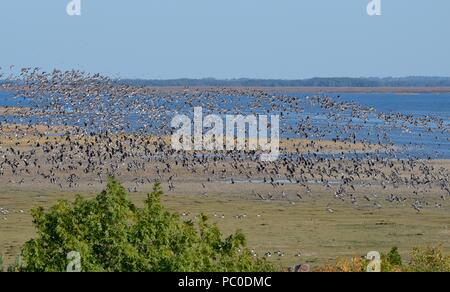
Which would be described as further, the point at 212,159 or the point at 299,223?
the point at 212,159

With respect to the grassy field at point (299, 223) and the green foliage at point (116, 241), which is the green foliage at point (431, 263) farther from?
the green foliage at point (116, 241)

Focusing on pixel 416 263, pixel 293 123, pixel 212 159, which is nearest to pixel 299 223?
pixel 416 263

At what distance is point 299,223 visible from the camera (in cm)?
6103

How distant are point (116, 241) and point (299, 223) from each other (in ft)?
114

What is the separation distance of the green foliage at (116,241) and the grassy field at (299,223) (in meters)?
20.3

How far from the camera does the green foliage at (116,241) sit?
26.6 meters

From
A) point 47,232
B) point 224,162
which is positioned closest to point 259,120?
point 224,162

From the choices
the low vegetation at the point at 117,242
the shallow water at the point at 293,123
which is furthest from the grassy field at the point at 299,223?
the shallow water at the point at 293,123

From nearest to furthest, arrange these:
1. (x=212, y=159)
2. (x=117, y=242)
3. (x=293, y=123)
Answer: (x=117, y=242)
(x=212, y=159)
(x=293, y=123)

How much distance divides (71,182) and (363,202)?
804 inches

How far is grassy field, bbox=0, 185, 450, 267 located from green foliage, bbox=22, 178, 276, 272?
20259 millimetres

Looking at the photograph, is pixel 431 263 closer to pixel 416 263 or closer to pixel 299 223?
pixel 416 263
